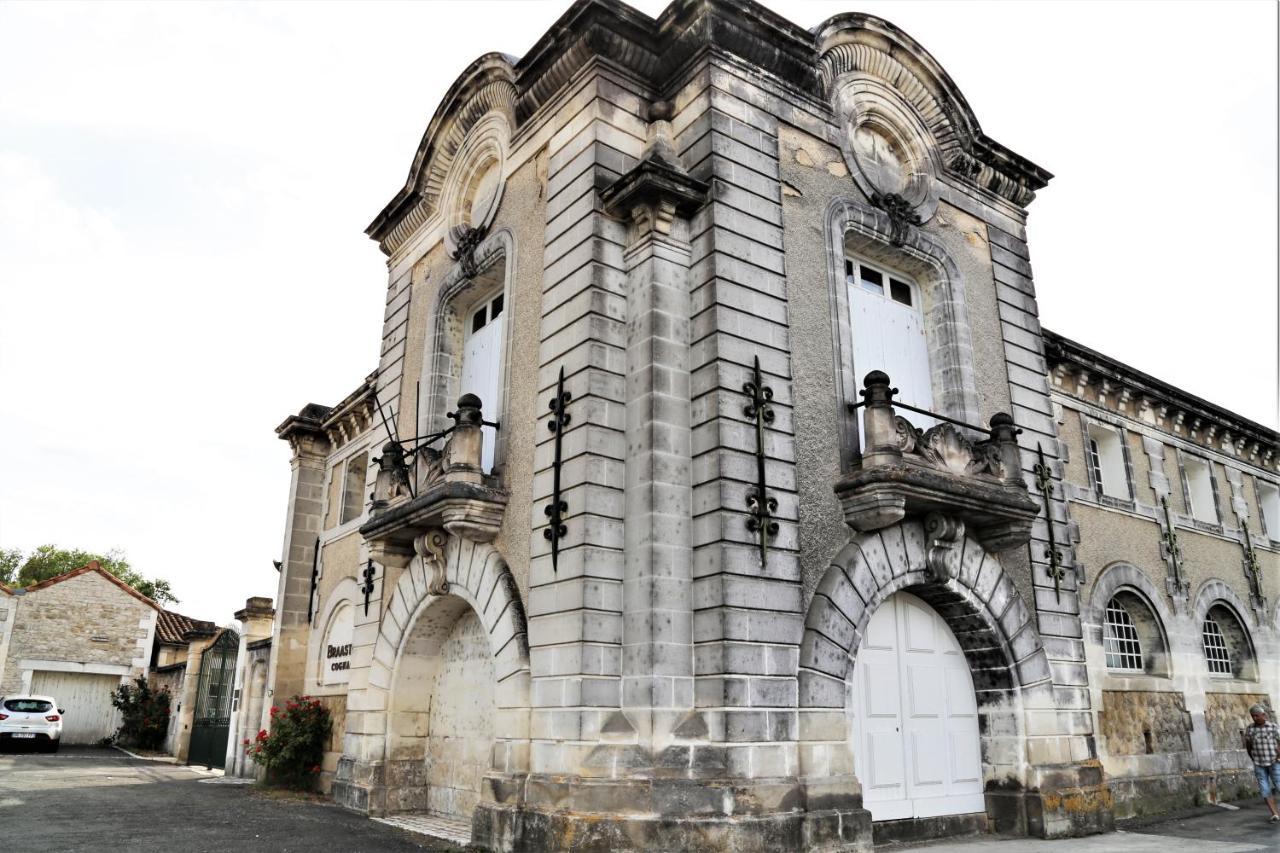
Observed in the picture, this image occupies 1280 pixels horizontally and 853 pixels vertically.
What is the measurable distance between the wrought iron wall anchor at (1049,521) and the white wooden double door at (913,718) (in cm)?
152

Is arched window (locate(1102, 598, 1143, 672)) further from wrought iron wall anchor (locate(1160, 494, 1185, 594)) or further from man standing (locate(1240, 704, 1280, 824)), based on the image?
man standing (locate(1240, 704, 1280, 824))

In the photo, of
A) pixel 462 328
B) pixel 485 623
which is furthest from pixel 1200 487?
pixel 485 623

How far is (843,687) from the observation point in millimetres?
7816

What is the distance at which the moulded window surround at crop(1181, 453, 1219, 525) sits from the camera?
15.2 metres

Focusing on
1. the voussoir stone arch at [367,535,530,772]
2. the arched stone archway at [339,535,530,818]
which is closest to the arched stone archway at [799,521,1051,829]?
the voussoir stone arch at [367,535,530,772]

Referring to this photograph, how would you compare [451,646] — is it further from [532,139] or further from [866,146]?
[866,146]

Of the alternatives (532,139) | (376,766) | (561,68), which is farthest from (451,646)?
(561,68)

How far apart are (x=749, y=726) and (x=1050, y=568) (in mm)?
4718

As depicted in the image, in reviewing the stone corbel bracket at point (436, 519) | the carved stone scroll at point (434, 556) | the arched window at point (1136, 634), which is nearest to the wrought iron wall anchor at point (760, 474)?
the stone corbel bracket at point (436, 519)

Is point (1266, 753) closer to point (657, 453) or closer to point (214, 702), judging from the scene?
point (657, 453)

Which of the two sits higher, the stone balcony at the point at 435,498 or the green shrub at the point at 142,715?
the stone balcony at the point at 435,498

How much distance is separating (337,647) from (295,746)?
190 centimetres

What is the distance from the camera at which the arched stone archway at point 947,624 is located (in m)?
7.59

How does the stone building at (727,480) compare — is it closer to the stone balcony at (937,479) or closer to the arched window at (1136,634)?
the stone balcony at (937,479)
